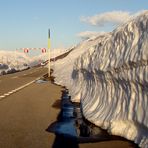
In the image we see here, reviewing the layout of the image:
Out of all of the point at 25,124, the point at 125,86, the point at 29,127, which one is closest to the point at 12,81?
the point at 25,124

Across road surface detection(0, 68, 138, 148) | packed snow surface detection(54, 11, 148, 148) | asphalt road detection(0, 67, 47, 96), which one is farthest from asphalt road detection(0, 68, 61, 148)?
asphalt road detection(0, 67, 47, 96)

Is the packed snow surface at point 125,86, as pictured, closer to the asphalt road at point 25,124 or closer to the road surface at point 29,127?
the road surface at point 29,127

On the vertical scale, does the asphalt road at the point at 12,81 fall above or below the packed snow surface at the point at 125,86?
below

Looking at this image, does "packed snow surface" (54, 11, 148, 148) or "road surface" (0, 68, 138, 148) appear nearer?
"packed snow surface" (54, 11, 148, 148)

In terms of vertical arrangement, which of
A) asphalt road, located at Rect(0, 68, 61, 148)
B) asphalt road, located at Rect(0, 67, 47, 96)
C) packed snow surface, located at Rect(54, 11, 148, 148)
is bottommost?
asphalt road, located at Rect(0, 67, 47, 96)

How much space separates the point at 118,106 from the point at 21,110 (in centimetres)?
524

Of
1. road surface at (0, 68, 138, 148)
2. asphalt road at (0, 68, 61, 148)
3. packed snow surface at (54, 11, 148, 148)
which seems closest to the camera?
packed snow surface at (54, 11, 148, 148)

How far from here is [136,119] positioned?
817 cm

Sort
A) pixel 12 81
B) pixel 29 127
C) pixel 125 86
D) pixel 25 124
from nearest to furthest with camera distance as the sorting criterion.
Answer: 1. pixel 125 86
2. pixel 29 127
3. pixel 25 124
4. pixel 12 81

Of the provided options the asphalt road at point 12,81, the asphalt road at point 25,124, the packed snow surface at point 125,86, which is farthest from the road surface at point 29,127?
the asphalt road at point 12,81

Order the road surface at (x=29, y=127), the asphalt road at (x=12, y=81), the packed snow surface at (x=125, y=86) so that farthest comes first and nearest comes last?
the asphalt road at (x=12, y=81), the road surface at (x=29, y=127), the packed snow surface at (x=125, y=86)

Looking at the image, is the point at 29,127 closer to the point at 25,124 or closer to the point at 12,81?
the point at 25,124

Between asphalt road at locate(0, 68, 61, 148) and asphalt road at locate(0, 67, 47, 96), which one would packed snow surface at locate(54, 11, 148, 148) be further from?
asphalt road at locate(0, 67, 47, 96)

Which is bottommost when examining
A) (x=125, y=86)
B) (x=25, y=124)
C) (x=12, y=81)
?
(x=12, y=81)
